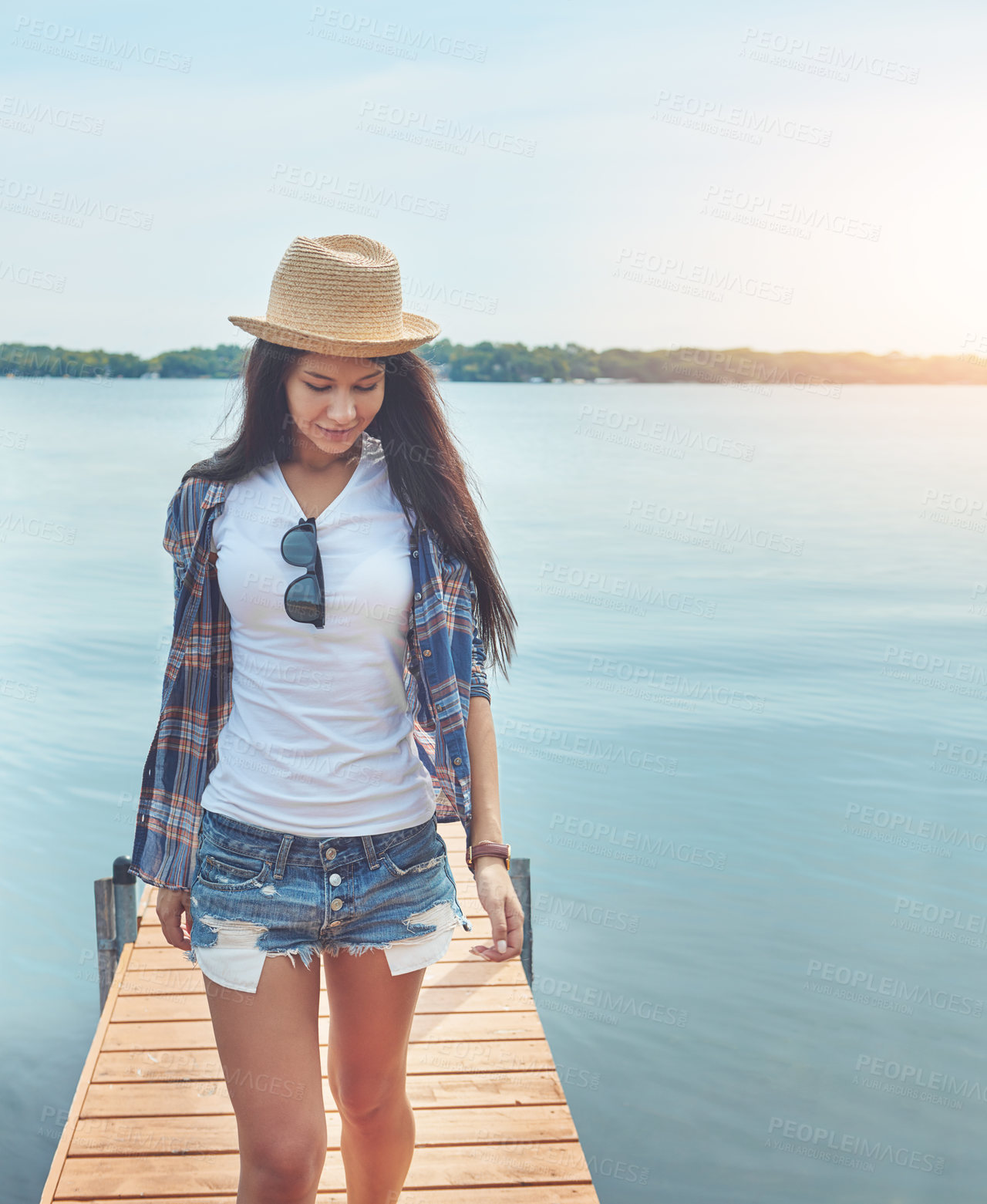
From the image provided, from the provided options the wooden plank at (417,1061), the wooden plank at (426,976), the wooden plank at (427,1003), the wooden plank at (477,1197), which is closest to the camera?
the wooden plank at (477,1197)

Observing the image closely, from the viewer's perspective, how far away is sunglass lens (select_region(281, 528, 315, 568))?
1731 millimetres

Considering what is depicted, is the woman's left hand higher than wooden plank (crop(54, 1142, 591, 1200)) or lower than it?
higher

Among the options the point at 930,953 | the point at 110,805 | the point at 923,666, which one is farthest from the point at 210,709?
the point at 923,666

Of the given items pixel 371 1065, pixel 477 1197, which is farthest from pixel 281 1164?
pixel 477 1197

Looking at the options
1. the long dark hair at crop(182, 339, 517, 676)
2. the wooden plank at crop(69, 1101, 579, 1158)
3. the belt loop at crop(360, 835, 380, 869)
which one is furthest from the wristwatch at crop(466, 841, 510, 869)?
the wooden plank at crop(69, 1101, 579, 1158)

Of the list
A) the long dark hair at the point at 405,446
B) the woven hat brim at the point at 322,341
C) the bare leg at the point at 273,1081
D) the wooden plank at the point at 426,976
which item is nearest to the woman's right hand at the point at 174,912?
the bare leg at the point at 273,1081

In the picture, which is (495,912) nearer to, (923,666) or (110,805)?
(110,805)

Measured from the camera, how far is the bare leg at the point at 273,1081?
1708mm

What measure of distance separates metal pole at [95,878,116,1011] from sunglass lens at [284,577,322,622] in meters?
2.52

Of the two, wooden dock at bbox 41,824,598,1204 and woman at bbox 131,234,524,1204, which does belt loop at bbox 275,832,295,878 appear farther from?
wooden dock at bbox 41,824,598,1204

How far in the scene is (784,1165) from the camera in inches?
179

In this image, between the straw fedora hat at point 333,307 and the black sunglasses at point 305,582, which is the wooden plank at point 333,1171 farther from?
the straw fedora hat at point 333,307

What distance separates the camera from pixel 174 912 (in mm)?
1867

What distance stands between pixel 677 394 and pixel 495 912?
98367 millimetres
